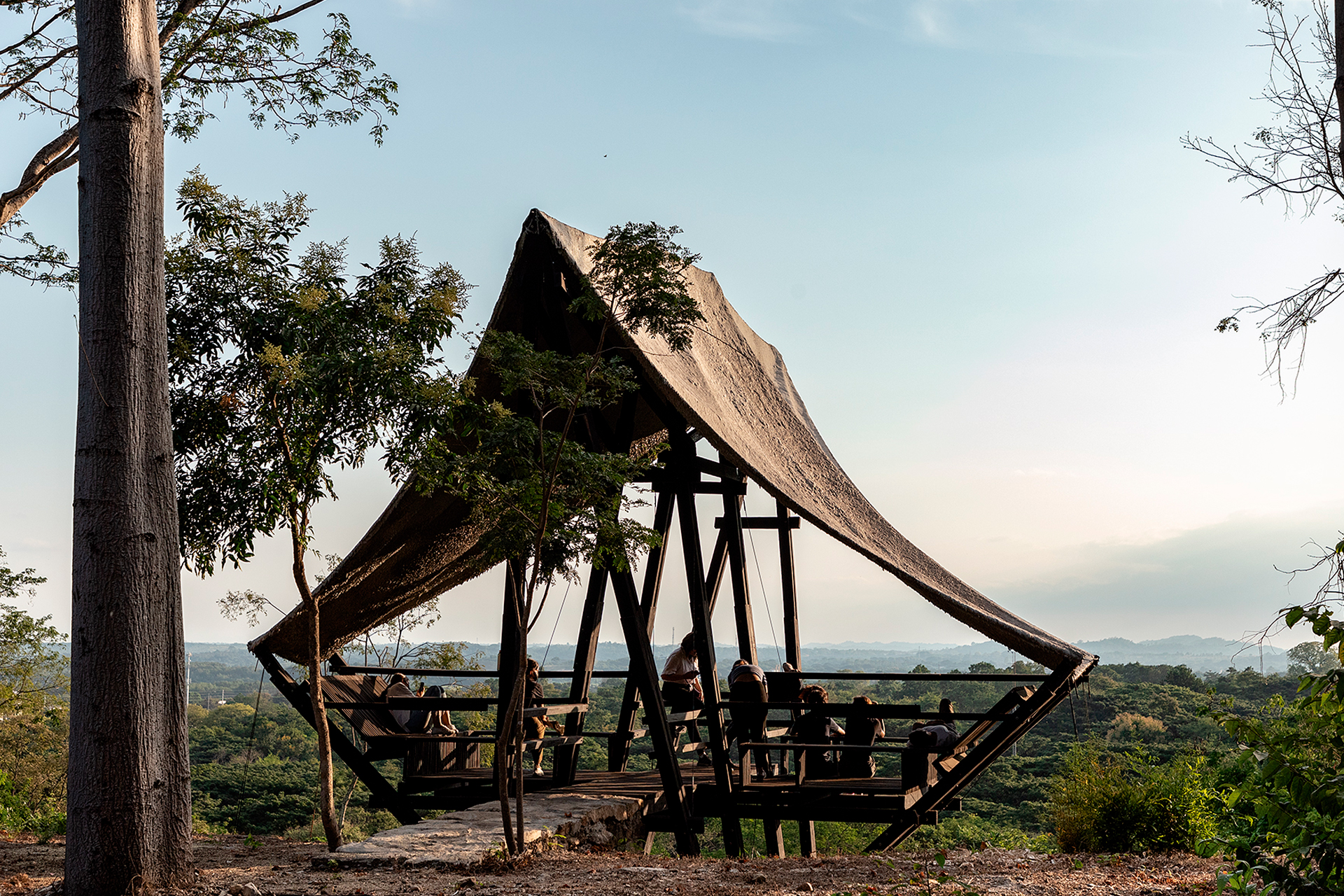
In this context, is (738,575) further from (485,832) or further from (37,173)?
(37,173)

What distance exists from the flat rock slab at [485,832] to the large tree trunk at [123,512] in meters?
0.92

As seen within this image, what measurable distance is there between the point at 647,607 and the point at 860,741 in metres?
2.75

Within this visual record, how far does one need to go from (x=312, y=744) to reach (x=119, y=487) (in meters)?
32.6

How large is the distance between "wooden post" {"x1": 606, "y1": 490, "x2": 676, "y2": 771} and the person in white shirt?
299 millimetres

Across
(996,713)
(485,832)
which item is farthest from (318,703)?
(996,713)

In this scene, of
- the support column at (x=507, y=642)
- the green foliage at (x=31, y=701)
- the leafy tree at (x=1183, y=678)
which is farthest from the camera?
the leafy tree at (x=1183, y=678)

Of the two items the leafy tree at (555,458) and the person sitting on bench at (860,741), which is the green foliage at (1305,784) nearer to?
the person sitting on bench at (860,741)

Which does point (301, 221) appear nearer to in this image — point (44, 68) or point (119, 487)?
point (119, 487)

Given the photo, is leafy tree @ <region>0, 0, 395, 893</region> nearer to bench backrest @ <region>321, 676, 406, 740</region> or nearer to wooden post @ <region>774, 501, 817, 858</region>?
bench backrest @ <region>321, 676, 406, 740</region>

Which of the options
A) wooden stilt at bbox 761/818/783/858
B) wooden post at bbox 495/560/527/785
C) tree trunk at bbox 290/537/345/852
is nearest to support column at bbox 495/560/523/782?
wooden post at bbox 495/560/527/785

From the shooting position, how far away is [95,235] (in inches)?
177

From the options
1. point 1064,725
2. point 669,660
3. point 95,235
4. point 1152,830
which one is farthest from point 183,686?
point 1064,725

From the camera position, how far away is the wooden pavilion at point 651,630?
591cm

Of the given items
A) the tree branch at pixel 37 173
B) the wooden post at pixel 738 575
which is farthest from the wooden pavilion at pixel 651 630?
the tree branch at pixel 37 173
